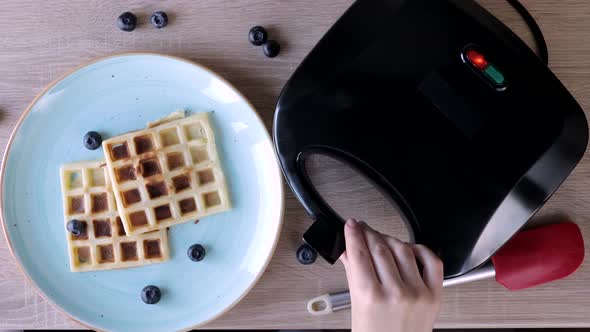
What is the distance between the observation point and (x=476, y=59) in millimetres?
744

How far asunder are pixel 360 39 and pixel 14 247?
0.63 metres

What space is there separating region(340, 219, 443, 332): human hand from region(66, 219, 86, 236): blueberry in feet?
1.46

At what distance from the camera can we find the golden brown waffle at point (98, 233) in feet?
2.88

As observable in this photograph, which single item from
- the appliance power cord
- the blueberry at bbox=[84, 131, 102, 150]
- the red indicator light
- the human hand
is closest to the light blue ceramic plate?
the blueberry at bbox=[84, 131, 102, 150]

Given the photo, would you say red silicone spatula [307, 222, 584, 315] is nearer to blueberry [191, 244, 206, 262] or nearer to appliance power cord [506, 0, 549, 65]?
appliance power cord [506, 0, 549, 65]

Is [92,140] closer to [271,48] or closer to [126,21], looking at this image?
[126,21]

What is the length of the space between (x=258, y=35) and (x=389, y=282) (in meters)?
0.44

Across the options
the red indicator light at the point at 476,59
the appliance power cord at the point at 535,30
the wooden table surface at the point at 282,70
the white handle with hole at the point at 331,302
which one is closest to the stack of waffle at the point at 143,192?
the wooden table surface at the point at 282,70

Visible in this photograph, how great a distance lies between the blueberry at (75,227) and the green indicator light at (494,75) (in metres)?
0.66

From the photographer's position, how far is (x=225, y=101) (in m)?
0.88

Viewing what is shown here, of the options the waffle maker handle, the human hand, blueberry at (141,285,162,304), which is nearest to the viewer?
the human hand

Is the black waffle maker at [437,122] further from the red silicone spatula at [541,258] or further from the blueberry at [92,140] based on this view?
the blueberry at [92,140]

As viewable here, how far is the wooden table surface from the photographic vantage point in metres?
0.88

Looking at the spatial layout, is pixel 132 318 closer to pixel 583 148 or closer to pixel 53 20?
pixel 53 20
